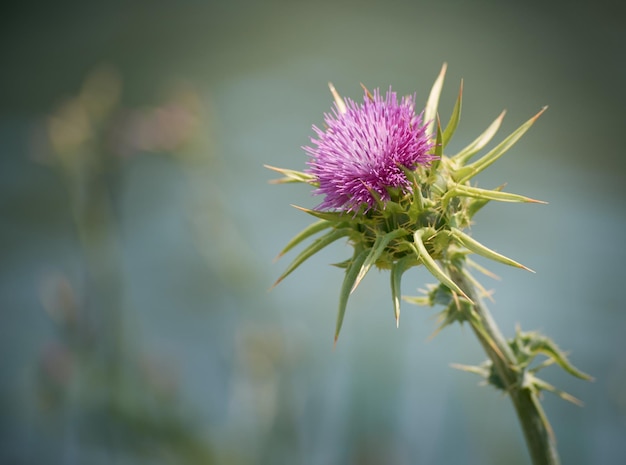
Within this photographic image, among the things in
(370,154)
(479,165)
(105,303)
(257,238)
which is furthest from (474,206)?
(257,238)

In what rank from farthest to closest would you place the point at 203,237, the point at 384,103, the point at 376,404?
1. the point at 376,404
2. the point at 203,237
3. the point at 384,103

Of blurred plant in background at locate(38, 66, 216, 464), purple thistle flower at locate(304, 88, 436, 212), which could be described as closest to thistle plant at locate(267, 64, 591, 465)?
purple thistle flower at locate(304, 88, 436, 212)

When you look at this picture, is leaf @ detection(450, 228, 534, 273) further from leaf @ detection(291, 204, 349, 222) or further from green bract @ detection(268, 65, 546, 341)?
leaf @ detection(291, 204, 349, 222)

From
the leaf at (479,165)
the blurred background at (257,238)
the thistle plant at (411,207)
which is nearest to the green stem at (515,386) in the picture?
the thistle plant at (411,207)

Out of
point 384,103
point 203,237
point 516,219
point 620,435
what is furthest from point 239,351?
point 516,219

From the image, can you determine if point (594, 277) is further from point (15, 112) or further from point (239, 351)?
point (15, 112)

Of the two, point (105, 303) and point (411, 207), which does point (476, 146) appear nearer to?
point (411, 207)
